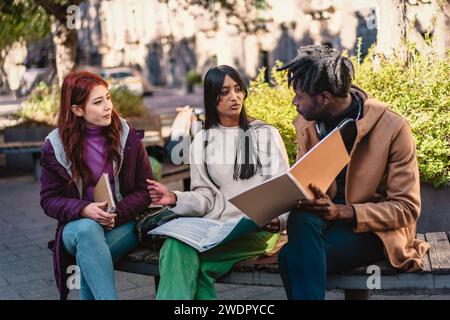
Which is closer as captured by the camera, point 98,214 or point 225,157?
point 98,214

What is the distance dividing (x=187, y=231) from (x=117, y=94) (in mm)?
9650

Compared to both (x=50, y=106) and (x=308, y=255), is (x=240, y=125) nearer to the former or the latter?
(x=308, y=255)

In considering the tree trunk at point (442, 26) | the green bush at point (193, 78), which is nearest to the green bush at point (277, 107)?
the tree trunk at point (442, 26)

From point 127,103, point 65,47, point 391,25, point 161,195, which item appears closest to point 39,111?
point 65,47

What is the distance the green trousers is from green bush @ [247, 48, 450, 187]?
5.59 feet

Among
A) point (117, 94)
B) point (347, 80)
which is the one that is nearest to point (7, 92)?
point (117, 94)

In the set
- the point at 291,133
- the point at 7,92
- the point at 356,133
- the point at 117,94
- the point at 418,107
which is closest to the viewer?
the point at 356,133

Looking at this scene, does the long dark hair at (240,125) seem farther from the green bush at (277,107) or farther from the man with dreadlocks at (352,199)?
the green bush at (277,107)

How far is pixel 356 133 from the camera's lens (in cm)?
338

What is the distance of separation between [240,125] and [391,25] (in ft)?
8.17

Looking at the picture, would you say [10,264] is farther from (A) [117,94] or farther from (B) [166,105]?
(B) [166,105]

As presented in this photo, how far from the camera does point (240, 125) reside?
394cm

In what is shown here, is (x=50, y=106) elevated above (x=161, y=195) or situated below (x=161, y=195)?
below

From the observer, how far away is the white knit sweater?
150 inches
